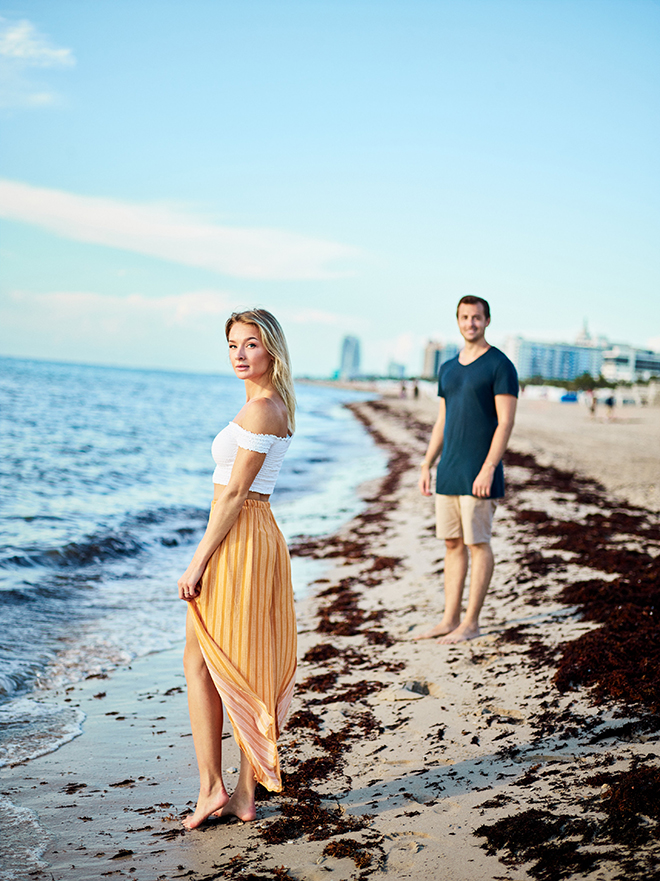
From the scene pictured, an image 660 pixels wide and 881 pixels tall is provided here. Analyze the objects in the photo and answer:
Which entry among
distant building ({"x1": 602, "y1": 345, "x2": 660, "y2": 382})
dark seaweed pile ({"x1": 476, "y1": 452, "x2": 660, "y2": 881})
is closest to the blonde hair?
dark seaweed pile ({"x1": 476, "y1": 452, "x2": 660, "y2": 881})

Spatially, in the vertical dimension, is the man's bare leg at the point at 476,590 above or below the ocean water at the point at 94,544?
above

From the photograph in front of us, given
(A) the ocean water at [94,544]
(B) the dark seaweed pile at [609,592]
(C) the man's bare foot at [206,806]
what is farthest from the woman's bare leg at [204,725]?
(B) the dark seaweed pile at [609,592]

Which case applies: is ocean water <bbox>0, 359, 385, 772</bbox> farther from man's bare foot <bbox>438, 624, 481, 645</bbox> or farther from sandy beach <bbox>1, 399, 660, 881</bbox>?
man's bare foot <bbox>438, 624, 481, 645</bbox>

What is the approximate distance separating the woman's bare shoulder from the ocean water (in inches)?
86.6

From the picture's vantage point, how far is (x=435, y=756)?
3.00m

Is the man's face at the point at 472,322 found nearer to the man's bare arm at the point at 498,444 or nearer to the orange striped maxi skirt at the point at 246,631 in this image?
the man's bare arm at the point at 498,444

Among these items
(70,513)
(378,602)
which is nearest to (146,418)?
(70,513)

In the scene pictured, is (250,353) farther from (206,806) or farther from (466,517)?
(466,517)

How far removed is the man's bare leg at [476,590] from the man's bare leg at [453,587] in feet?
0.29

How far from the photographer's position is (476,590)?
4469 mm

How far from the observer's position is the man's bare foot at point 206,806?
255 cm

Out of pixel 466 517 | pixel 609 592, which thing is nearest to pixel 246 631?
pixel 466 517

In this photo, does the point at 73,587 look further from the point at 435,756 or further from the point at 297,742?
the point at 435,756

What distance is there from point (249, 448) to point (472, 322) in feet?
7.40
